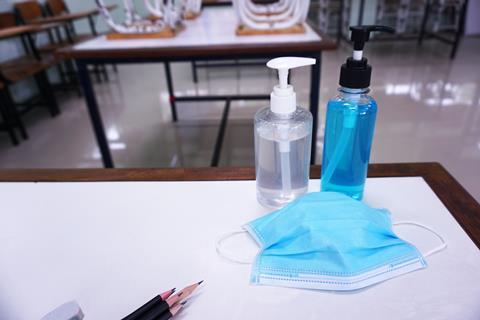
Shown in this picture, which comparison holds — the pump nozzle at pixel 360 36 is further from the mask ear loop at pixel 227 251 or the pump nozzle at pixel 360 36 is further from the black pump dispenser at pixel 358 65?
the mask ear loop at pixel 227 251

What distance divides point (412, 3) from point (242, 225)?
583 cm

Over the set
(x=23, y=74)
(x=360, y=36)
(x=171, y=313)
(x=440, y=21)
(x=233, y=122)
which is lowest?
(x=233, y=122)

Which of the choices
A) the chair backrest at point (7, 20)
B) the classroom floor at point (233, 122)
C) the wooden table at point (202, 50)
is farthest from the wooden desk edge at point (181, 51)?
the chair backrest at point (7, 20)

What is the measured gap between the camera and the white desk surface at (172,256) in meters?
0.34

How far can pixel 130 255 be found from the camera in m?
0.42

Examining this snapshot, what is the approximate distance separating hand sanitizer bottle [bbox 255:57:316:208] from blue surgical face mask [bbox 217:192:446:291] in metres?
0.06

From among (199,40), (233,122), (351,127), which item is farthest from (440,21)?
(351,127)

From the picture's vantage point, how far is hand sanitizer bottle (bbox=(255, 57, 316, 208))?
1.48 ft

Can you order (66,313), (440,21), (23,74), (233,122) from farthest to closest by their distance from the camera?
(440,21) < (233,122) < (23,74) < (66,313)

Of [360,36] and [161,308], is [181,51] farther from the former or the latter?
[161,308]

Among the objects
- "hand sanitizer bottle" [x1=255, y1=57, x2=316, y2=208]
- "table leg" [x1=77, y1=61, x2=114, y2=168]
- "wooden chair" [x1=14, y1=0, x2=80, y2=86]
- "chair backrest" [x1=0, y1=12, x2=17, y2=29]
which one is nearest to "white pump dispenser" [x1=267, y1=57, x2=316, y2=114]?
"hand sanitizer bottle" [x1=255, y1=57, x2=316, y2=208]

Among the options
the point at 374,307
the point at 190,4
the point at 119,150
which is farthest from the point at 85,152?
the point at 374,307

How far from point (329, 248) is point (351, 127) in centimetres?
17

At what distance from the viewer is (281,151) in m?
0.47
